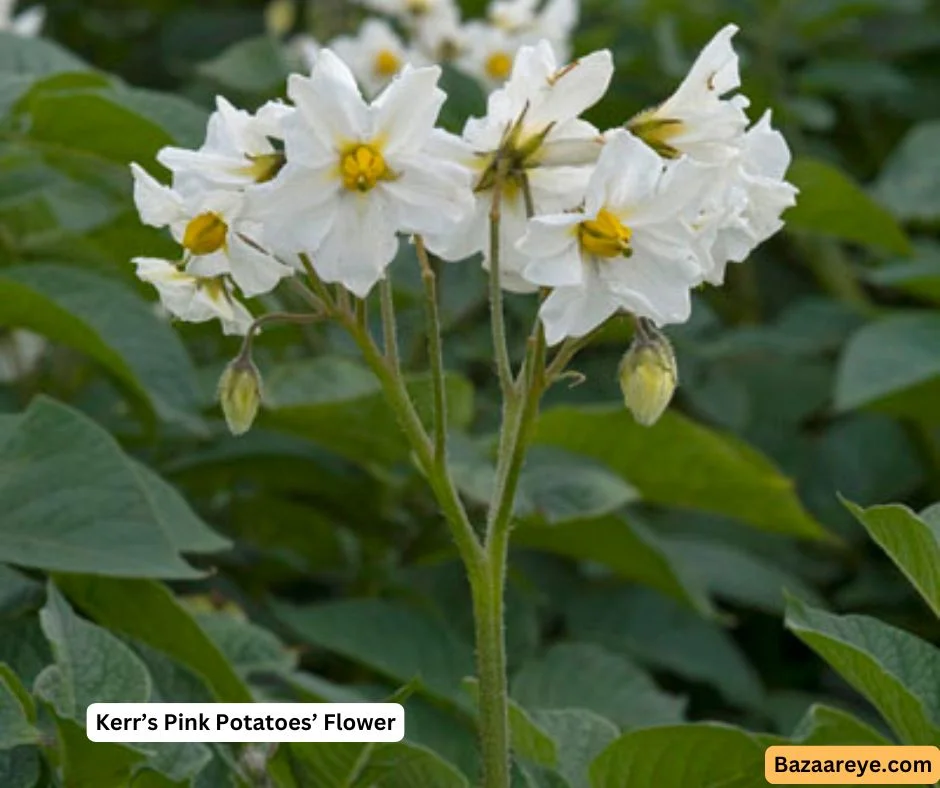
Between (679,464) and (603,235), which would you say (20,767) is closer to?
(603,235)

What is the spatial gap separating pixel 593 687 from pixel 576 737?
1.97 feet

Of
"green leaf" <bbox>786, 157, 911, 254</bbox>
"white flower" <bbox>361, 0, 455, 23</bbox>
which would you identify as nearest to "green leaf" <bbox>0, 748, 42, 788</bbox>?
"green leaf" <bbox>786, 157, 911, 254</bbox>

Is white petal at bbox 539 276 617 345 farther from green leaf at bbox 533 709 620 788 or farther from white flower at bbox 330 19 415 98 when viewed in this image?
white flower at bbox 330 19 415 98

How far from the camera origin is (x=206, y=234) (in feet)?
3.82

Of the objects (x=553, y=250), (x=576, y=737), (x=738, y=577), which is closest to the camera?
(x=553, y=250)

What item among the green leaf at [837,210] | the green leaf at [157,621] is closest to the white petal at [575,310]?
the green leaf at [157,621]

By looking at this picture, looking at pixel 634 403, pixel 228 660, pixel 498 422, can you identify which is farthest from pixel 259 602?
pixel 634 403

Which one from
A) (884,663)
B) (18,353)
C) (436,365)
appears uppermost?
(436,365)

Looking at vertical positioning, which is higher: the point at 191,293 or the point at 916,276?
the point at 191,293

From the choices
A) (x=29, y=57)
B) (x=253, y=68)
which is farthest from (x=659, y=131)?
(x=253, y=68)

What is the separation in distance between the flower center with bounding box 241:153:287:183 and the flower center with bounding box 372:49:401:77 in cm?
147

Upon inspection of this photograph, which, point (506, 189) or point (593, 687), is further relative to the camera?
point (593, 687)

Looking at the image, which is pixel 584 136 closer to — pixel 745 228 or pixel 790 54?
pixel 745 228

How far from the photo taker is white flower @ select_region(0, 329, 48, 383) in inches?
85.5
